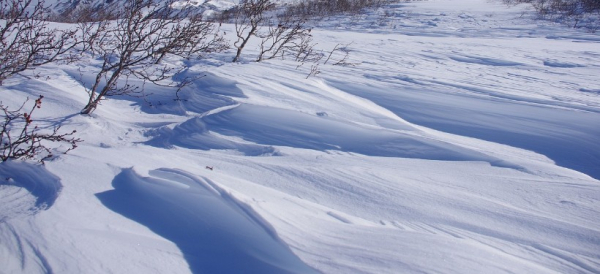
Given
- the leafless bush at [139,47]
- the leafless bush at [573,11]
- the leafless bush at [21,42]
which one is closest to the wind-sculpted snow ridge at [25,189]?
the leafless bush at [139,47]

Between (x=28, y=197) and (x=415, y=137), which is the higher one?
(x=415, y=137)

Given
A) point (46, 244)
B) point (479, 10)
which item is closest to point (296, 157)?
→ point (46, 244)

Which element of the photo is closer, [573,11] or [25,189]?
[25,189]

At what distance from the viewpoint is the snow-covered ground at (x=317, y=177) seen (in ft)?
4.95

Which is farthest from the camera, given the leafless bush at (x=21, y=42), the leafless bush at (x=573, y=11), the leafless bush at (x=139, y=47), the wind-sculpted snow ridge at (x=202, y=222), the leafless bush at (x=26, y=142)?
the leafless bush at (x=573, y=11)

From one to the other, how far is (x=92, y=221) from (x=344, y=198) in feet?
4.04

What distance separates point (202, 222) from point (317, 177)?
790mm

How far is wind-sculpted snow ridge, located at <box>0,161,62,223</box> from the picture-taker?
1.75m

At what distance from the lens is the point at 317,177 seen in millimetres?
2242

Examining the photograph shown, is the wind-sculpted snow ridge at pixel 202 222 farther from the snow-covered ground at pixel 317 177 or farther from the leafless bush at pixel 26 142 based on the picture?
the leafless bush at pixel 26 142

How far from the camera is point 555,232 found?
173cm

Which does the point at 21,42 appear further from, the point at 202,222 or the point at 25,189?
the point at 202,222

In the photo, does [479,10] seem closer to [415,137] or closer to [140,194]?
[415,137]

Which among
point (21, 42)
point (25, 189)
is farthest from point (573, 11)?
point (25, 189)
